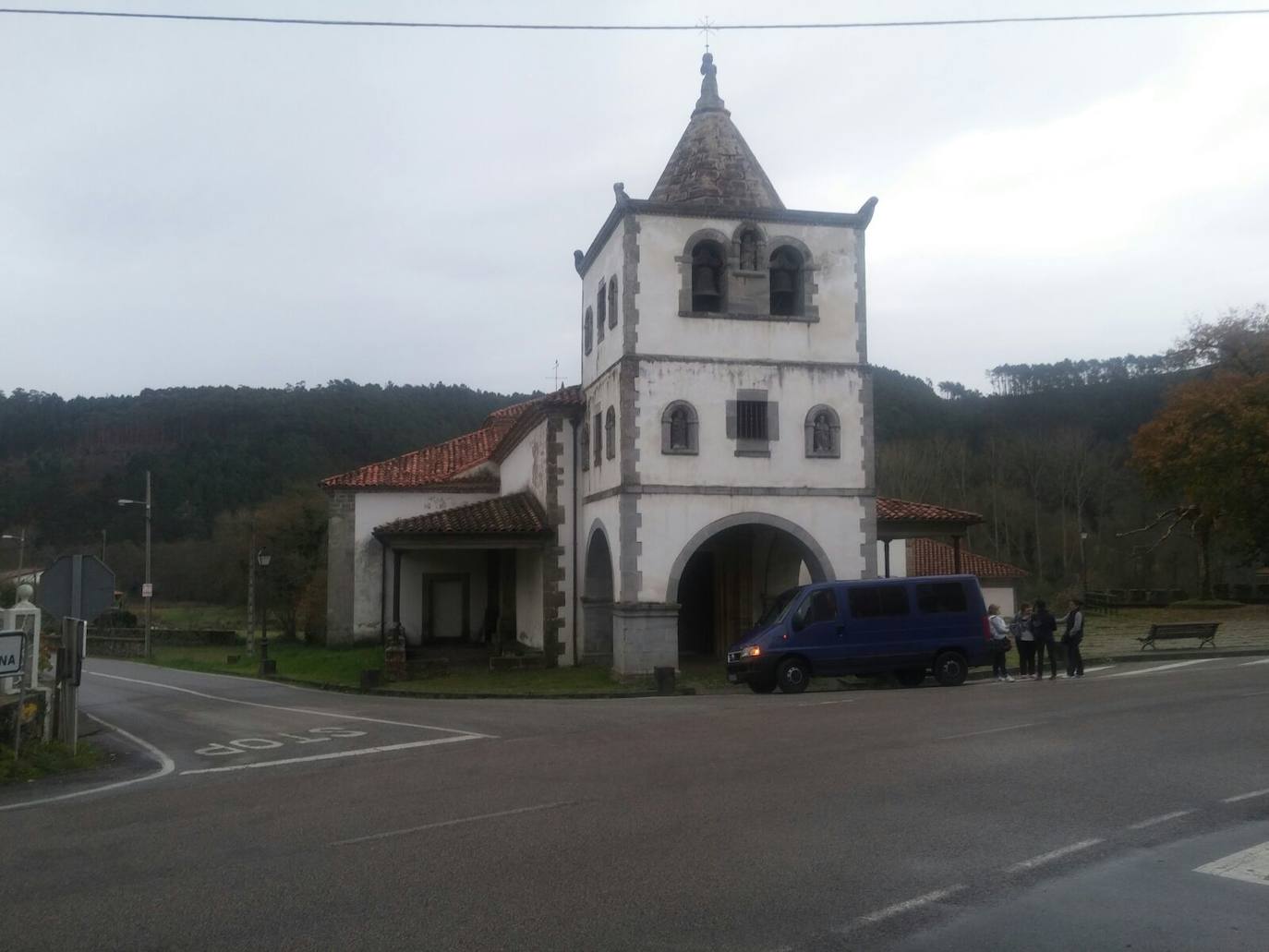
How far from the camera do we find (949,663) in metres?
20.5

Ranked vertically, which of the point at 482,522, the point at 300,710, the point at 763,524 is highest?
the point at 482,522

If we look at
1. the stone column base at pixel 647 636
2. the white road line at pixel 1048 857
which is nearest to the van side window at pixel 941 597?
the stone column base at pixel 647 636

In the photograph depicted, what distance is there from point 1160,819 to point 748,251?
697 inches

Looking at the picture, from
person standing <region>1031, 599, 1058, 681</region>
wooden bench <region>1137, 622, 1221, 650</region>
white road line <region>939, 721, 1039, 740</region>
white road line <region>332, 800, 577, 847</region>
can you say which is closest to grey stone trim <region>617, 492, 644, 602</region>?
person standing <region>1031, 599, 1058, 681</region>

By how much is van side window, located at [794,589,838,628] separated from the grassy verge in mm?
11221

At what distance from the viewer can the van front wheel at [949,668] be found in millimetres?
20453

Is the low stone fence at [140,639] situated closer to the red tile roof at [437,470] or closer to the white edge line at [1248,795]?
the red tile roof at [437,470]

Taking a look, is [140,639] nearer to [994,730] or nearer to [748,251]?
[748,251]

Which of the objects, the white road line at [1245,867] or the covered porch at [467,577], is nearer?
the white road line at [1245,867]

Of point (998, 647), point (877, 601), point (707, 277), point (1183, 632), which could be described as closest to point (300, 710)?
point (877, 601)

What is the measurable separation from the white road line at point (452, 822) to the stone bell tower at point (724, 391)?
13534 millimetres

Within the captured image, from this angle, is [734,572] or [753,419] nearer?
[753,419]

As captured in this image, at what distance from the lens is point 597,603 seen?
2636 centimetres

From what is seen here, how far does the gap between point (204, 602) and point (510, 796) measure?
70985 mm
